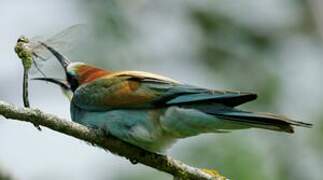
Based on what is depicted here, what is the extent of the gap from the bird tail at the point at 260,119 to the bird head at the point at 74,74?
29.3 inches

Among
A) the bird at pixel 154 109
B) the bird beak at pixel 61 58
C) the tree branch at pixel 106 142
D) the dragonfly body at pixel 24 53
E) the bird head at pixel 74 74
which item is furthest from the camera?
the bird head at pixel 74 74

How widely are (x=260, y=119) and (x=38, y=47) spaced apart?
0.96 m

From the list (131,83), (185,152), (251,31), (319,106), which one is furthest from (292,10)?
(131,83)

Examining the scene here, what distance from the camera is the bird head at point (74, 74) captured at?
434cm

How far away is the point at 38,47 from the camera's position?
4043 mm

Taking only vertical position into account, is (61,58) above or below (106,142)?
above

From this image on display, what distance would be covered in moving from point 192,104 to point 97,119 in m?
0.42

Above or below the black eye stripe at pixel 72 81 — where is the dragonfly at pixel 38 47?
above

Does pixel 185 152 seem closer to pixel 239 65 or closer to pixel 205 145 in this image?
pixel 205 145

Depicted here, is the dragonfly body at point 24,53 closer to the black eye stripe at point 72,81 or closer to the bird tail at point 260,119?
the black eye stripe at point 72,81

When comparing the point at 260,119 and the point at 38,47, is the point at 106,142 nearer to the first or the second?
the point at 38,47

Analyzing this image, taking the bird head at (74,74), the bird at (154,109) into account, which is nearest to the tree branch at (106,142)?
the bird at (154,109)

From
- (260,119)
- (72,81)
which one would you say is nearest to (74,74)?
(72,81)

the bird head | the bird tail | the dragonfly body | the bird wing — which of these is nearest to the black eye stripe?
the bird head
